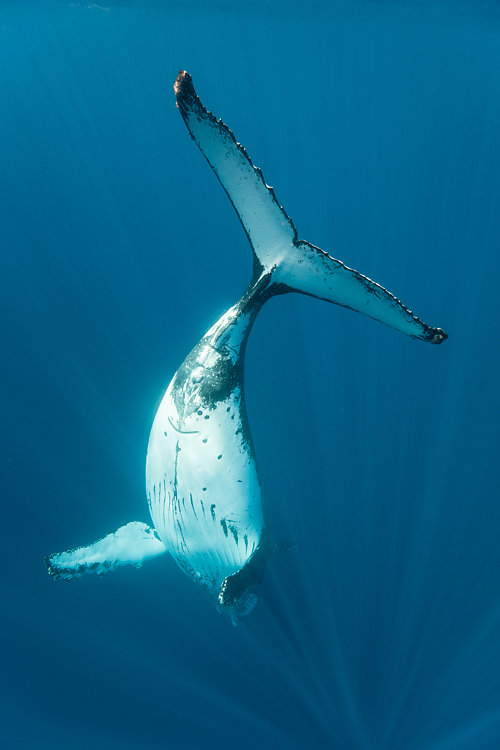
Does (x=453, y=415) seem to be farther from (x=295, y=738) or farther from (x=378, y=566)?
(x=295, y=738)

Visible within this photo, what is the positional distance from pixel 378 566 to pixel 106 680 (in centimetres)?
465

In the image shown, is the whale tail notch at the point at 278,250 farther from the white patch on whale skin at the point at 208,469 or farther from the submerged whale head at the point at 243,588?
the submerged whale head at the point at 243,588

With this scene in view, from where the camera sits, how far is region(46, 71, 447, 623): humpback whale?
9.12 feet

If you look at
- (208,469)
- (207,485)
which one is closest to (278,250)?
(208,469)

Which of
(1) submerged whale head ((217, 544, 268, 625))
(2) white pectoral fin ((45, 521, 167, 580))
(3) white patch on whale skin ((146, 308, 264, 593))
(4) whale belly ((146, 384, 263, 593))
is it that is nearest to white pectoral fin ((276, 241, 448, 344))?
(3) white patch on whale skin ((146, 308, 264, 593))

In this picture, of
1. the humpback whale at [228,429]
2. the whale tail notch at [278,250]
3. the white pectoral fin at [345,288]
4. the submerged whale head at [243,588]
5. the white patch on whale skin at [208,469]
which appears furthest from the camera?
the white patch on whale skin at [208,469]

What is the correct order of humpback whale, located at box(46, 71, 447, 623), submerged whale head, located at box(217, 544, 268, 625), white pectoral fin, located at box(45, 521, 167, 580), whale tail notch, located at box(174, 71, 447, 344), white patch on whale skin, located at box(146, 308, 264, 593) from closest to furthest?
whale tail notch, located at box(174, 71, 447, 344) → humpback whale, located at box(46, 71, 447, 623) → submerged whale head, located at box(217, 544, 268, 625) → white patch on whale skin, located at box(146, 308, 264, 593) → white pectoral fin, located at box(45, 521, 167, 580)

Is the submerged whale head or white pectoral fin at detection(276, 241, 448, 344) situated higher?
white pectoral fin at detection(276, 241, 448, 344)

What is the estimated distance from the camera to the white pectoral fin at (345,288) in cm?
264

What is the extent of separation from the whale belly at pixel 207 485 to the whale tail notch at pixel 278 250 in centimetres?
117

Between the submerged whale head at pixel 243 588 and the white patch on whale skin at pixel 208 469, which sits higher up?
the white patch on whale skin at pixel 208 469

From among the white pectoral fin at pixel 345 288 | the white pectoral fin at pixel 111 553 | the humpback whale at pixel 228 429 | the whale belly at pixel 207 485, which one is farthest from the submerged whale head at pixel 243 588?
the white pectoral fin at pixel 345 288

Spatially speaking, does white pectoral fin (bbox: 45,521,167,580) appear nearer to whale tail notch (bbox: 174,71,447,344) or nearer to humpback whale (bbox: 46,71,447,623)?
humpback whale (bbox: 46,71,447,623)

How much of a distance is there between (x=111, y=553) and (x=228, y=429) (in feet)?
6.87
